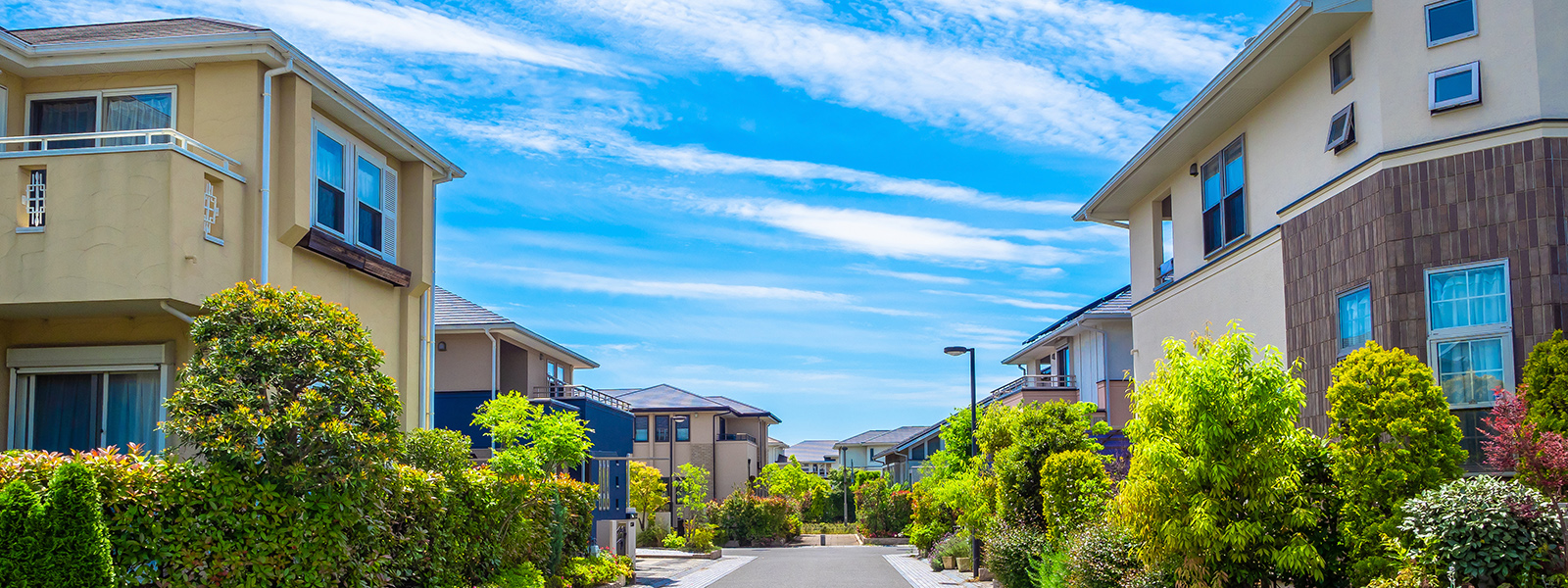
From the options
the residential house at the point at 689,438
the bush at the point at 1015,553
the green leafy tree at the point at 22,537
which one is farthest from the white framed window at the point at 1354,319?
the residential house at the point at 689,438

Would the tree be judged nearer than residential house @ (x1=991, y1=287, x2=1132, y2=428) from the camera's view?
No

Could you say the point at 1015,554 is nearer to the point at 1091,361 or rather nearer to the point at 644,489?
the point at 1091,361

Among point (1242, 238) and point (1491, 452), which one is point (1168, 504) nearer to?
point (1491, 452)

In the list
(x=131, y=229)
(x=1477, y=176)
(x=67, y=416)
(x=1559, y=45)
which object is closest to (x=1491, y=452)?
(x=1477, y=176)

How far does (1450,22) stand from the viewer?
44.9ft

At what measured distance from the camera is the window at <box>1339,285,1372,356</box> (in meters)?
13.8

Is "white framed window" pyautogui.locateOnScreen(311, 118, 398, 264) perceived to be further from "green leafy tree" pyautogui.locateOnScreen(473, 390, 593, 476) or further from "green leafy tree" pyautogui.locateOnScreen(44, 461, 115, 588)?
"green leafy tree" pyautogui.locateOnScreen(44, 461, 115, 588)

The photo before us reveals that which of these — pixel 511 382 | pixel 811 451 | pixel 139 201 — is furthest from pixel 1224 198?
pixel 811 451

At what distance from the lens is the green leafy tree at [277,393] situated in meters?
11.4

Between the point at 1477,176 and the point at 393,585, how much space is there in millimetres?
13590

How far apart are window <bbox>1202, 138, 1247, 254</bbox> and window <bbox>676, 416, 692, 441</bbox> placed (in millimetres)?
45137

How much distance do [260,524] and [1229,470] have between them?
395 inches

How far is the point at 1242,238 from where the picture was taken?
18.6 meters

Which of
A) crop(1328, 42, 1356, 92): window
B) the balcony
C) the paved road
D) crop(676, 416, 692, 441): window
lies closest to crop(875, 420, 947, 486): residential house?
crop(676, 416, 692, 441): window
